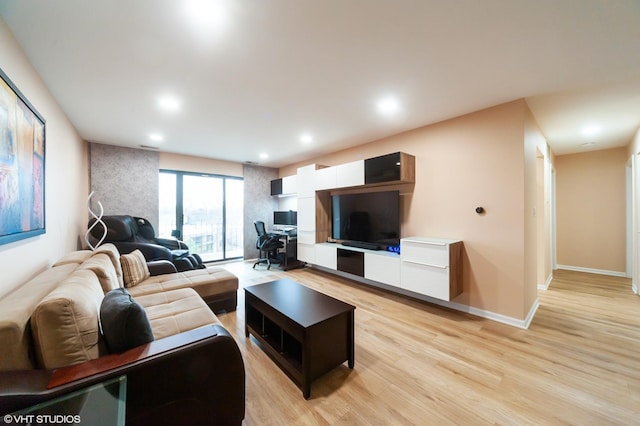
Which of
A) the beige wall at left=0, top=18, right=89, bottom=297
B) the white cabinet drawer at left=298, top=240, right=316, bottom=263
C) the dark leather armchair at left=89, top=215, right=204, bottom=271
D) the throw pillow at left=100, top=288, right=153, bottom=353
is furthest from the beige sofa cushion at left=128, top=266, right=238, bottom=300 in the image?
the white cabinet drawer at left=298, top=240, right=316, bottom=263

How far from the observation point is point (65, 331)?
3.43 feet

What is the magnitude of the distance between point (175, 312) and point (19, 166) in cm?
148

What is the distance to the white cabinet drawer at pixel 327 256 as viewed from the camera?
427cm

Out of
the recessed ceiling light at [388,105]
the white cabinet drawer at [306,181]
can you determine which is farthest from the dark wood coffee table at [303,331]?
the white cabinet drawer at [306,181]

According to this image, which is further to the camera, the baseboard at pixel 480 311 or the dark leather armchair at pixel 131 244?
the dark leather armchair at pixel 131 244

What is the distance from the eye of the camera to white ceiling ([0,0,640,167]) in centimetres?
147

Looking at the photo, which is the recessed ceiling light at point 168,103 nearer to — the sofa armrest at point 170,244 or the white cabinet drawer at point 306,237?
the sofa armrest at point 170,244

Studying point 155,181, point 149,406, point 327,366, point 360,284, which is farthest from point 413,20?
point 155,181

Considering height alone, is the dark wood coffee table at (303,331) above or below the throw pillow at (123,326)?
below

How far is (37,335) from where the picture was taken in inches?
39.3

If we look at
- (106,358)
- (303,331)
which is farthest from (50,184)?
(303,331)

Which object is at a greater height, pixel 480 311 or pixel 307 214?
pixel 307 214

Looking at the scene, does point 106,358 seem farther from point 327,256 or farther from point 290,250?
point 290,250

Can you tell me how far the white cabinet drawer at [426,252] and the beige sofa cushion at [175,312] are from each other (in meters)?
2.37
